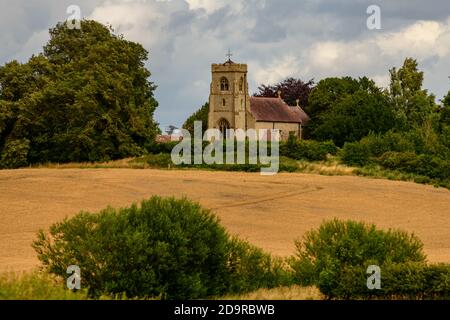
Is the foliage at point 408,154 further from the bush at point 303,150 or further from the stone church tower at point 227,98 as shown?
the stone church tower at point 227,98

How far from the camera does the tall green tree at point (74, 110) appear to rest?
72812mm

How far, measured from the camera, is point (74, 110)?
73.7 m

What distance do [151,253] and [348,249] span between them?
549cm

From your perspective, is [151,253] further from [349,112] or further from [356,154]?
[349,112]

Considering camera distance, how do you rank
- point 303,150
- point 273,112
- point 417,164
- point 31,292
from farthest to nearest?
1. point 273,112
2. point 303,150
3. point 417,164
4. point 31,292

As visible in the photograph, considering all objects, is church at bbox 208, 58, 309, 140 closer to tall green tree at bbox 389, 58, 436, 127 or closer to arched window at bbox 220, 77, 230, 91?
arched window at bbox 220, 77, 230, 91

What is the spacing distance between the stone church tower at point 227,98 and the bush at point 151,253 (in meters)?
83.8

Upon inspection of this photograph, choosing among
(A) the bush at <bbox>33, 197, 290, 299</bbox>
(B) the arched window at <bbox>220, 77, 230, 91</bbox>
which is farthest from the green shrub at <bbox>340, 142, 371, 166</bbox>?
(A) the bush at <bbox>33, 197, 290, 299</bbox>

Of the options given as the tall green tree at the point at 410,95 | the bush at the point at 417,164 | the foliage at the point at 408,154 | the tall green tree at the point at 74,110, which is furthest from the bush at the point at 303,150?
the tall green tree at the point at 410,95

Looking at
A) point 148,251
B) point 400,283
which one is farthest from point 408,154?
point 148,251

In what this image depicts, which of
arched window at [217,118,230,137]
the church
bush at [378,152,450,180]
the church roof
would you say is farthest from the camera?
the church roof

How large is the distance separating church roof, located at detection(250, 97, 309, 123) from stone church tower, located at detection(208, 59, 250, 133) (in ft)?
10.6

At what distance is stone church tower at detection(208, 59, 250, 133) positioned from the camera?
10550 centimetres

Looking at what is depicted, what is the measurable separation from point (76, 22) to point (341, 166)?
1045 inches
